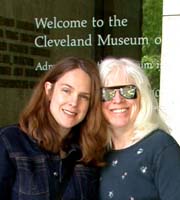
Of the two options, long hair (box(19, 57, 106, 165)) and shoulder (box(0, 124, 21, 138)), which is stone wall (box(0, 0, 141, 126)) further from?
shoulder (box(0, 124, 21, 138))

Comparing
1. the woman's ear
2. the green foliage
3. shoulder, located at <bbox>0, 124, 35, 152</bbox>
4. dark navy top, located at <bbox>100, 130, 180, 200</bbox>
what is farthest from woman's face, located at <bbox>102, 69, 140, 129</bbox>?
the green foliage

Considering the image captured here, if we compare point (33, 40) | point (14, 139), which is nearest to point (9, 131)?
point (14, 139)

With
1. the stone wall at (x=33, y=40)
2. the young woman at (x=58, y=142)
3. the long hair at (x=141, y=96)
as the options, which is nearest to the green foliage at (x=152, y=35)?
the stone wall at (x=33, y=40)

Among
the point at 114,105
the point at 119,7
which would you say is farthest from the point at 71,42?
the point at 114,105

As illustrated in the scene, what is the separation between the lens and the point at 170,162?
8.90 feet

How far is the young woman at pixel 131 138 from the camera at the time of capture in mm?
2783

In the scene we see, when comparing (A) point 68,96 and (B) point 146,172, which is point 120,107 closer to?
(A) point 68,96

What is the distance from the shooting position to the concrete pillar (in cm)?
508

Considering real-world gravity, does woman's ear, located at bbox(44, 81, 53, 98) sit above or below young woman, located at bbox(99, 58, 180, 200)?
above

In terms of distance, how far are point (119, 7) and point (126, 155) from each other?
288 centimetres

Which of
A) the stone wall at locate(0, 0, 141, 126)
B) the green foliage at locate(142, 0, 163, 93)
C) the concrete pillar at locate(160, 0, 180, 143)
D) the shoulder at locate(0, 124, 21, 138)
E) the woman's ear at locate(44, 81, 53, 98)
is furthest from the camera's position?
the stone wall at locate(0, 0, 141, 126)

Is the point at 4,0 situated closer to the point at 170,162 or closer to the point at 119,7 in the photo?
the point at 119,7

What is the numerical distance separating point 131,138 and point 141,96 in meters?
0.22

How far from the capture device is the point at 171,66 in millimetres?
5145
